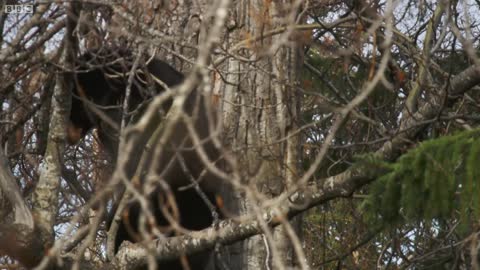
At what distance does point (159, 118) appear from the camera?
5215mm

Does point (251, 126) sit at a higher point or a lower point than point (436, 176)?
Result: higher

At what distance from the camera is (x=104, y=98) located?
5.62 metres

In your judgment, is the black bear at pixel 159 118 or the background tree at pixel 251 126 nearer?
the background tree at pixel 251 126

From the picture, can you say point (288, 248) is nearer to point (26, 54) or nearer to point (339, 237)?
point (26, 54)

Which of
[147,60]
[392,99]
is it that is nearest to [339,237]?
[392,99]

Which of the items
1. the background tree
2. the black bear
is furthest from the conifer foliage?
the black bear

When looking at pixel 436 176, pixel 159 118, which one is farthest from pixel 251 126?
pixel 436 176

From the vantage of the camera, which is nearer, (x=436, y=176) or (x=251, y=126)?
(x=436, y=176)

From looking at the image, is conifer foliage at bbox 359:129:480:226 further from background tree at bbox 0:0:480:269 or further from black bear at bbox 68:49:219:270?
black bear at bbox 68:49:219:270

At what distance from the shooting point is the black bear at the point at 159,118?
5.15 metres

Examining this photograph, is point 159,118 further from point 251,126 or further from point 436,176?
point 436,176

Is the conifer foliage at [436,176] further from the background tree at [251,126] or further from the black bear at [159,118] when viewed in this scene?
the black bear at [159,118]

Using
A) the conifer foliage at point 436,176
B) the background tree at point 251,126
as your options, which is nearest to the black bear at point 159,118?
the background tree at point 251,126

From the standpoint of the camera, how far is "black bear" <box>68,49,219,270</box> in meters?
5.15
